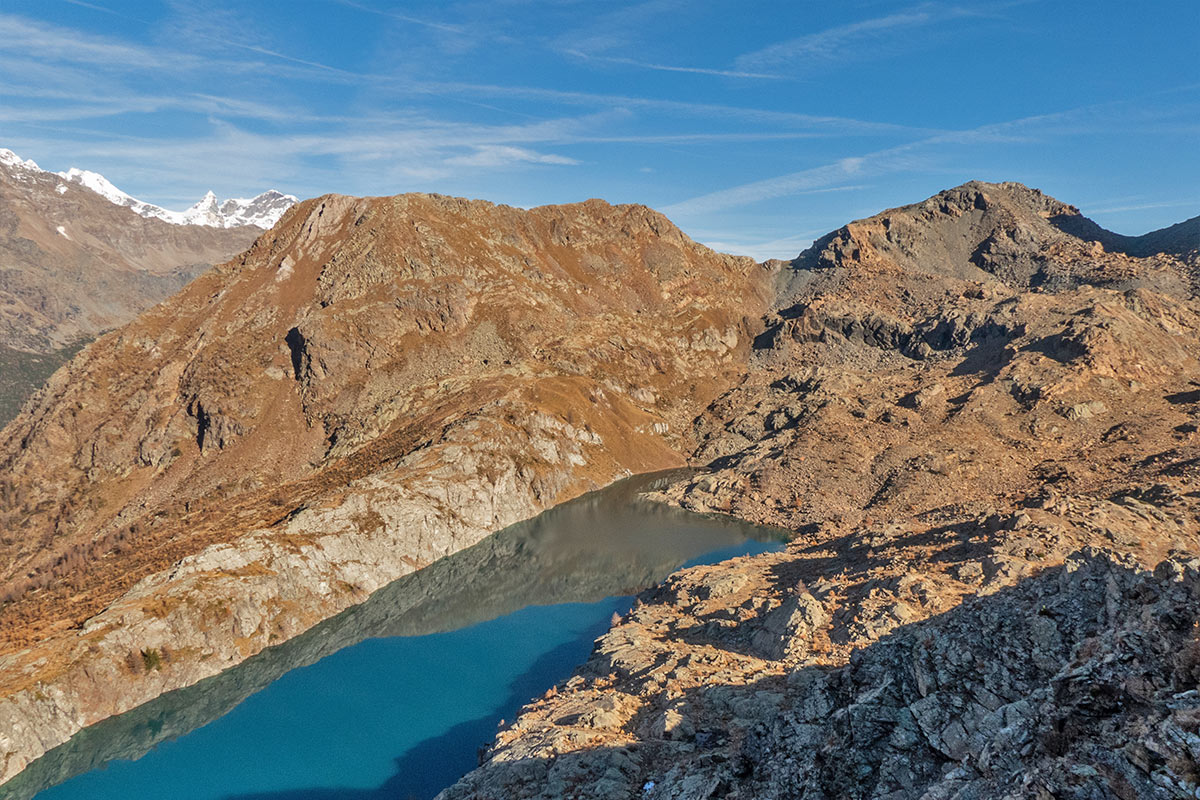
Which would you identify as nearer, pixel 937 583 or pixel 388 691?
pixel 937 583

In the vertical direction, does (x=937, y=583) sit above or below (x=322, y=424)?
below

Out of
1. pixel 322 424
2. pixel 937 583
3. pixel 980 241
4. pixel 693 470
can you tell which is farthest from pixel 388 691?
pixel 980 241

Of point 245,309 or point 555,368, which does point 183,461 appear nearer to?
point 245,309

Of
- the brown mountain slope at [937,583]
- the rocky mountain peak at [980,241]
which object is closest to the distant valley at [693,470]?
the brown mountain slope at [937,583]

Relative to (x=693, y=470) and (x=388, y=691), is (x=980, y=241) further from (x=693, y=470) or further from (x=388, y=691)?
(x=388, y=691)

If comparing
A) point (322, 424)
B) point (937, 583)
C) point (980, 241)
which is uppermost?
point (980, 241)

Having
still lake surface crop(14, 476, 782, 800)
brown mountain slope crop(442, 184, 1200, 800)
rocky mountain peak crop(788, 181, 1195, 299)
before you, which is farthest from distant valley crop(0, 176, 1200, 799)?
still lake surface crop(14, 476, 782, 800)

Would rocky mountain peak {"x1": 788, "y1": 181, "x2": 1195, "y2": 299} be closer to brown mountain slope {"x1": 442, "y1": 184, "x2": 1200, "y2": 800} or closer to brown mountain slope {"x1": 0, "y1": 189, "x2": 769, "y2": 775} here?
brown mountain slope {"x1": 442, "y1": 184, "x2": 1200, "y2": 800}
